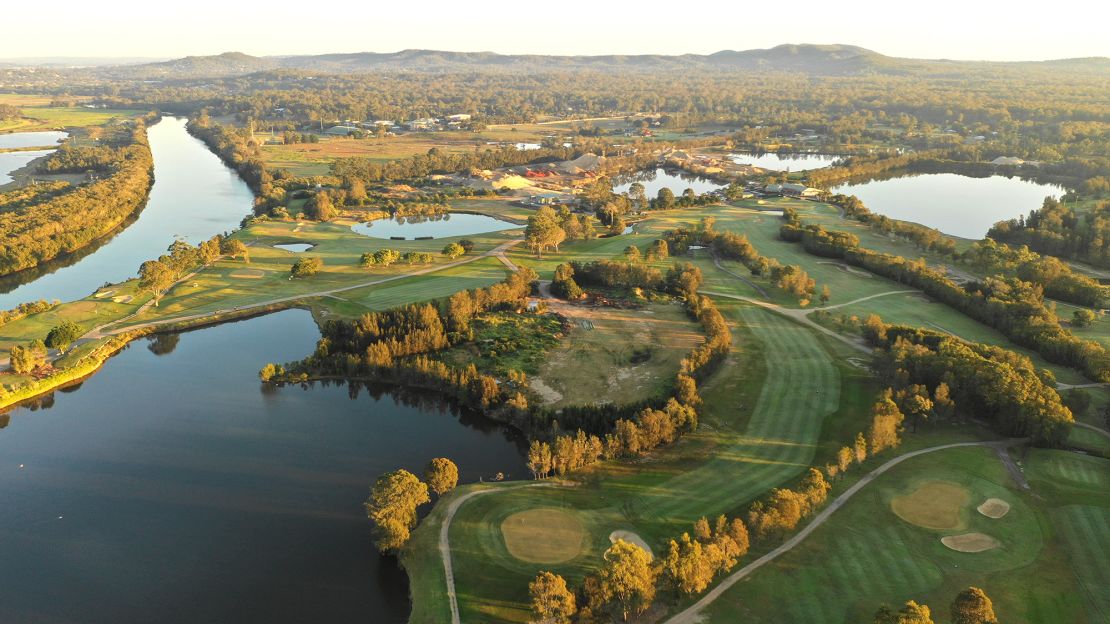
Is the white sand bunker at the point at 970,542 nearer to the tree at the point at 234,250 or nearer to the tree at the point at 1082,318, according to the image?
the tree at the point at 1082,318

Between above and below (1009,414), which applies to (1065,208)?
above

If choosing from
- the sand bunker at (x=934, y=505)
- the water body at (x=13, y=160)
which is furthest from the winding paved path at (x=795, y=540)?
the water body at (x=13, y=160)

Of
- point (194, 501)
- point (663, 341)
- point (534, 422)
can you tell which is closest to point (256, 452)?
point (194, 501)

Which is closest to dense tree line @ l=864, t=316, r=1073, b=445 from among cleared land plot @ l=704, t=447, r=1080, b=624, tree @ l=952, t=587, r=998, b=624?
cleared land plot @ l=704, t=447, r=1080, b=624

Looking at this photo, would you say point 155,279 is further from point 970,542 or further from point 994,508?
point 994,508

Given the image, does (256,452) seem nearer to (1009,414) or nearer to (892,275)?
(1009,414)
